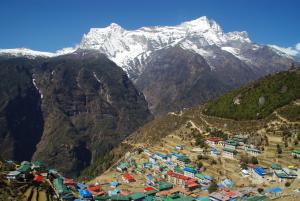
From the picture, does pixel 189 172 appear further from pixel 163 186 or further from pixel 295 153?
pixel 295 153

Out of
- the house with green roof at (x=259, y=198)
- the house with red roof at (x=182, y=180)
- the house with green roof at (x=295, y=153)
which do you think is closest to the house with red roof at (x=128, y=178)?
the house with red roof at (x=182, y=180)

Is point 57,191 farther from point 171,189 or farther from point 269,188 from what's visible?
point 269,188

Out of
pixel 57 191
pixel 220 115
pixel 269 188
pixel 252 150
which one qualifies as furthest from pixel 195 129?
pixel 57 191

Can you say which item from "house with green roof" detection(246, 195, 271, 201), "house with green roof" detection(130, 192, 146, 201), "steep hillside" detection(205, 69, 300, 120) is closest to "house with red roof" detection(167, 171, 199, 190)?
"house with green roof" detection(130, 192, 146, 201)

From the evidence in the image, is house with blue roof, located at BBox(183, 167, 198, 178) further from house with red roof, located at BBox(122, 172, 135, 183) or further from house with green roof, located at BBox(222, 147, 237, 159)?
house with red roof, located at BBox(122, 172, 135, 183)

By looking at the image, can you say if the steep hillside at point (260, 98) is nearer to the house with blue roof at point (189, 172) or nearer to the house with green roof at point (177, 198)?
the house with blue roof at point (189, 172)

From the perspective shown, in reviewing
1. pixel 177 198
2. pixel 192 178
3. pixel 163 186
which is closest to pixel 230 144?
pixel 192 178
